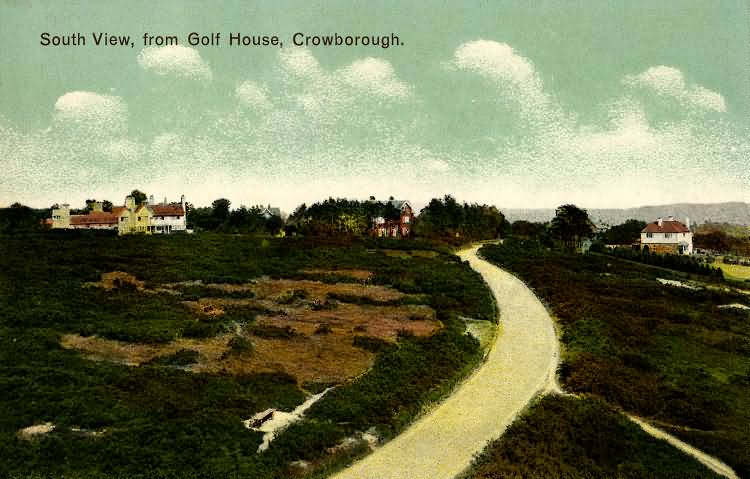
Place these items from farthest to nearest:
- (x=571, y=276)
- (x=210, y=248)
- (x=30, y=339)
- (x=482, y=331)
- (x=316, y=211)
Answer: (x=316, y=211) → (x=210, y=248) → (x=571, y=276) → (x=482, y=331) → (x=30, y=339)

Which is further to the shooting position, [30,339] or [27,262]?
[27,262]

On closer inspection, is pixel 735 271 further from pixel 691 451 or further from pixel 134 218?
pixel 134 218

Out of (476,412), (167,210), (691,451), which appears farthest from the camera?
(167,210)

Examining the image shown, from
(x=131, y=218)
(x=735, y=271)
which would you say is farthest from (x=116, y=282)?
(x=735, y=271)

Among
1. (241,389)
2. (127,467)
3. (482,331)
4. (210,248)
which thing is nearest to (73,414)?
(127,467)

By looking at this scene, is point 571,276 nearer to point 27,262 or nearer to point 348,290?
point 348,290

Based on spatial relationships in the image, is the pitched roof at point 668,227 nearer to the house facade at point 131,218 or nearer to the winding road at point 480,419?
the winding road at point 480,419

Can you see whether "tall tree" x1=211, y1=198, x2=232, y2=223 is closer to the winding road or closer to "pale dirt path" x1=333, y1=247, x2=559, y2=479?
"pale dirt path" x1=333, y1=247, x2=559, y2=479
